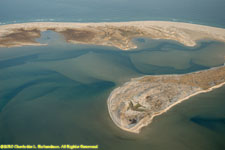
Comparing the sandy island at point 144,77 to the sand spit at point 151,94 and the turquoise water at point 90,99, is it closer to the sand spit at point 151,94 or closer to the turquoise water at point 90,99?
the sand spit at point 151,94

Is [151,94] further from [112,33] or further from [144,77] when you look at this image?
[112,33]

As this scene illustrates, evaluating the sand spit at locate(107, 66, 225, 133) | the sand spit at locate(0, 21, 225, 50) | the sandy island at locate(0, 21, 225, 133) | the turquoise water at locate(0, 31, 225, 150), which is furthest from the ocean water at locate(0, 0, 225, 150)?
the sand spit at locate(0, 21, 225, 50)

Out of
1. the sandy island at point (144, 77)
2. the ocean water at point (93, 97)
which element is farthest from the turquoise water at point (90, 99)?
the sandy island at point (144, 77)

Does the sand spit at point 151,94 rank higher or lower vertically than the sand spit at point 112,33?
lower

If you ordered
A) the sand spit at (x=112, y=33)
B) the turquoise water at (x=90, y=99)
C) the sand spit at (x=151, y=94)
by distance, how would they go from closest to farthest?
the turquoise water at (x=90, y=99), the sand spit at (x=151, y=94), the sand spit at (x=112, y=33)

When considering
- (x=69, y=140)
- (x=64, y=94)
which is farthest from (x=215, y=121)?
(x=64, y=94)

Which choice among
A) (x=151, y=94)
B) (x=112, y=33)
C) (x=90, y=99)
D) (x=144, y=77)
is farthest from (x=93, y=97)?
(x=112, y=33)
